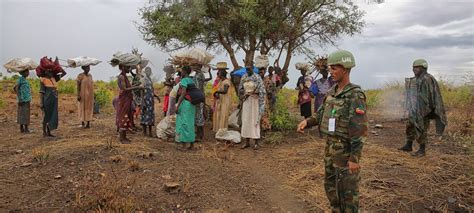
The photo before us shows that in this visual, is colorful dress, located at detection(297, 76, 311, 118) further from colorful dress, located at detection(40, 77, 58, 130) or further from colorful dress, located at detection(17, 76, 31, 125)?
colorful dress, located at detection(17, 76, 31, 125)

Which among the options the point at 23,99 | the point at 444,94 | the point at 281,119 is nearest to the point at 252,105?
the point at 281,119

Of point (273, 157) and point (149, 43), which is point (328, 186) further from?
point (149, 43)

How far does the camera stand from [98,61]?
965cm

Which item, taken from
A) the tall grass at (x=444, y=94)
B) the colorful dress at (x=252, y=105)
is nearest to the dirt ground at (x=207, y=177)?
the colorful dress at (x=252, y=105)

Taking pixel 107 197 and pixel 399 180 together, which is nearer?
pixel 107 197

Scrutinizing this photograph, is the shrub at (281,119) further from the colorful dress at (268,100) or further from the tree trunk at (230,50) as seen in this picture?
the tree trunk at (230,50)

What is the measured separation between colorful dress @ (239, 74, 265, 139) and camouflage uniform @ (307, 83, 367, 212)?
3.95m

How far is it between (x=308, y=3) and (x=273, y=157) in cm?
398

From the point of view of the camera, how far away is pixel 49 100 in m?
8.70

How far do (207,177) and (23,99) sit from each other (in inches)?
226

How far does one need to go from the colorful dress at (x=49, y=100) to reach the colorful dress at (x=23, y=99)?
0.94 meters

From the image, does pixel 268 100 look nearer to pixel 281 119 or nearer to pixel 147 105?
pixel 281 119

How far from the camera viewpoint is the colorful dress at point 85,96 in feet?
32.4

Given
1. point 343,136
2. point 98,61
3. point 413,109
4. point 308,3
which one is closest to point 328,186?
point 343,136
